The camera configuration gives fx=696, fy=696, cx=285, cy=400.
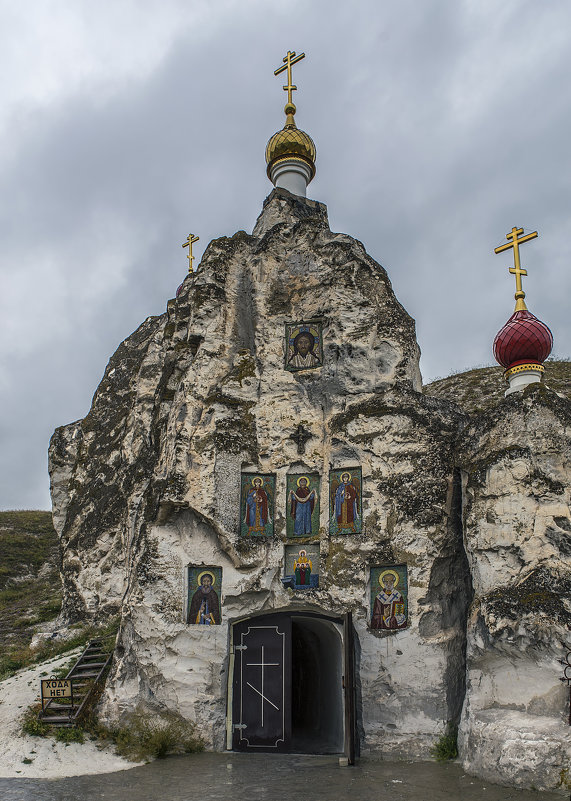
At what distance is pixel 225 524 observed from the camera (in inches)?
459

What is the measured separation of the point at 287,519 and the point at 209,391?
8.90 ft

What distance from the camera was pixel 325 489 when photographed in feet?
39.4

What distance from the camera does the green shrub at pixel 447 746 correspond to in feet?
32.8

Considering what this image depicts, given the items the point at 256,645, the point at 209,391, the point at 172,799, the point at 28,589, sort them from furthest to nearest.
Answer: the point at 28,589 → the point at 209,391 → the point at 256,645 → the point at 172,799

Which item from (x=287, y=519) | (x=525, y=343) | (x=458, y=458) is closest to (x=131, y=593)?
(x=287, y=519)

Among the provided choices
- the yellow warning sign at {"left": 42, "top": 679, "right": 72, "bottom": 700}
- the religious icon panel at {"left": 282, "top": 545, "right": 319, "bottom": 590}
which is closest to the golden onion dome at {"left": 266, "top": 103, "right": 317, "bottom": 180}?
the religious icon panel at {"left": 282, "top": 545, "right": 319, "bottom": 590}

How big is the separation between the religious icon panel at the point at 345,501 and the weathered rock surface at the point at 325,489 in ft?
0.45

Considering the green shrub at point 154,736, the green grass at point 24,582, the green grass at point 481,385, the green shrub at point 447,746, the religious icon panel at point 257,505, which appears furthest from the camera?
the green grass at point 481,385

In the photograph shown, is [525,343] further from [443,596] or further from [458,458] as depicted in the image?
[443,596]

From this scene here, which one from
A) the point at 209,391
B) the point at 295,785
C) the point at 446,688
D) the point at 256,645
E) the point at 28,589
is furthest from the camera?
the point at 28,589

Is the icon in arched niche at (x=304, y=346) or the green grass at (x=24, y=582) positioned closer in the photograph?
the icon in arched niche at (x=304, y=346)

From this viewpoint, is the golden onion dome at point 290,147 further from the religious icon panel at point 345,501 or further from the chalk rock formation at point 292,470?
the religious icon panel at point 345,501

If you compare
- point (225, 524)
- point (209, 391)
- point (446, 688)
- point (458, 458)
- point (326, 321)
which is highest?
point (326, 321)

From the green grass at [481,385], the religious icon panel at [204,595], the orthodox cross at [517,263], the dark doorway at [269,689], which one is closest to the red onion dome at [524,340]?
the orthodox cross at [517,263]
